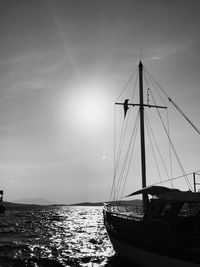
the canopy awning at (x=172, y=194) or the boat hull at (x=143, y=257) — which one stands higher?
the canopy awning at (x=172, y=194)

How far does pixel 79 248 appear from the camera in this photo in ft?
80.2

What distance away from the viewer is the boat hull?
13367mm

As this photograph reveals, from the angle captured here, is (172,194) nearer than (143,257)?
Yes

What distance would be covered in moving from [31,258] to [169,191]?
10933mm

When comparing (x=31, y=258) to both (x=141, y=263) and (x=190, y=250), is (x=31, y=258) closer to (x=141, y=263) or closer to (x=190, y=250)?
(x=141, y=263)

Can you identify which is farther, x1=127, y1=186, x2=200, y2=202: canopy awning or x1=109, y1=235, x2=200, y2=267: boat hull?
x1=127, y1=186, x2=200, y2=202: canopy awning

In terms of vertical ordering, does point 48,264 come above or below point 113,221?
below

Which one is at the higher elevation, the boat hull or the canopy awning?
the canopy awning

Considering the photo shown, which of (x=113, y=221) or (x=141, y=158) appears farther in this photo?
(x=141, y=158)

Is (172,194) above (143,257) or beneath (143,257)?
above

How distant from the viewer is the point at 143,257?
1571 cm

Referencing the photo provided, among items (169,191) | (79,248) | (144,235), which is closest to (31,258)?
(79,248)

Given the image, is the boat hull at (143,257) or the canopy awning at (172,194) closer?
the boat hull at (143,257)

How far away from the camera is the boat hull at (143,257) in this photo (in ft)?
43.9
